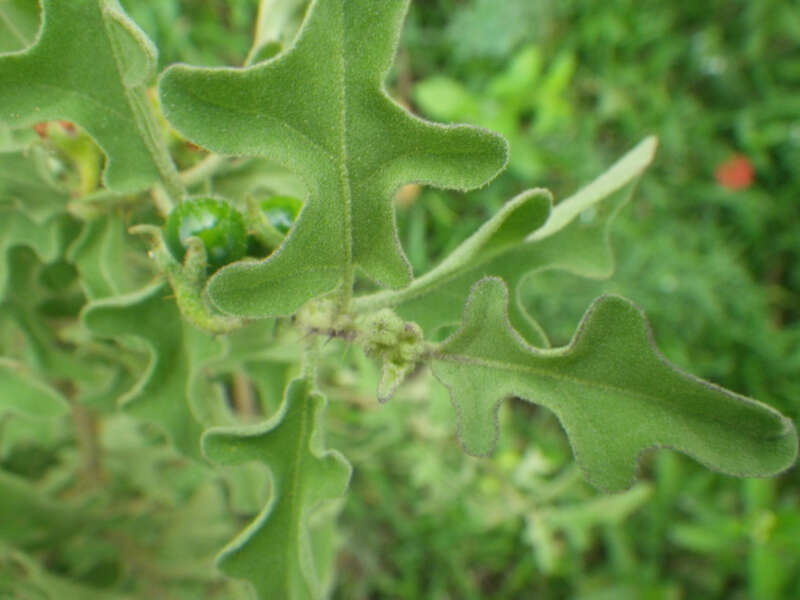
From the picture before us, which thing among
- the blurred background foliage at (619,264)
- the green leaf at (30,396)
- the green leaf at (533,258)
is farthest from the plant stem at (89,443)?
the green leaf at (533,258)

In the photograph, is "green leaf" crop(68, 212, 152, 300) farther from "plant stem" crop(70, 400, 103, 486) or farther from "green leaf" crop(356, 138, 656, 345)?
"plant stem" crop(70, 400, 103, 486)

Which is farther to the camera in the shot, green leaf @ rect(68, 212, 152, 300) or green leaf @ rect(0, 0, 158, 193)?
green leaf @ rect(68, 212, 152, 300)

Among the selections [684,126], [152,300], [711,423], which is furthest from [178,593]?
[684,126]

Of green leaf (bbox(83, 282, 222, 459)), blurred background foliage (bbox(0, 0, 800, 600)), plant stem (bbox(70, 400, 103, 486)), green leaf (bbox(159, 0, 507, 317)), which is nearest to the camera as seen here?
green leaf (bbox(159, 0, 507, 317))

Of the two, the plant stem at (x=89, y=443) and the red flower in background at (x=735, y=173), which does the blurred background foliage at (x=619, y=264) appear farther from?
the plant stem at (x=89, y=443)

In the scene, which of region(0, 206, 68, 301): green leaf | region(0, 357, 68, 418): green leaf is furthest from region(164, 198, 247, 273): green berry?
region(0, 357, 68, 418): green leaf

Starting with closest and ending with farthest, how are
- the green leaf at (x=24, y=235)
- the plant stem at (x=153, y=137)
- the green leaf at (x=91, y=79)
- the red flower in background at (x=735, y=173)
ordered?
the green leaf at (x=91, y=79)
the plant stem at (x=153, y=137)
the green leaf at (x=24, y=235)
the red flower in background at (x=735, y=173)
